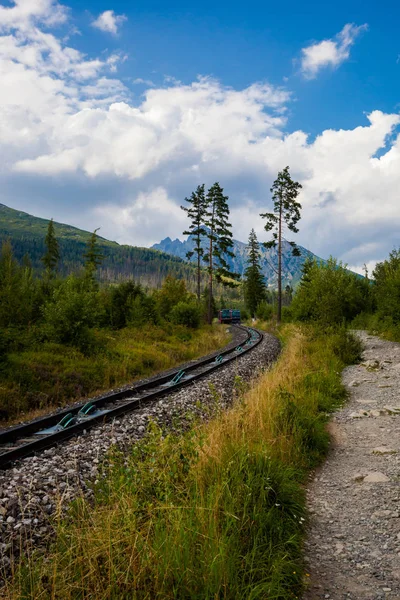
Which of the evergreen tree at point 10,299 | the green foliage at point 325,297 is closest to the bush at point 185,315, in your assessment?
the green foliage at point 325,297

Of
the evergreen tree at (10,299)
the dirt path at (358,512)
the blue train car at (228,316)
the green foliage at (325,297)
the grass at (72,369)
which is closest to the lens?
the dirt path at (358,512)

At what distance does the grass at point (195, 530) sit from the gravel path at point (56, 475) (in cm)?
32

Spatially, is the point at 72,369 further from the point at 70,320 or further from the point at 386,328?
the point at 386,328

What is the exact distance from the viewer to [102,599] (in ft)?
7.97

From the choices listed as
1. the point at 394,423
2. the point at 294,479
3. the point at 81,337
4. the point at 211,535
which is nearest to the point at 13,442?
the point at 294,479

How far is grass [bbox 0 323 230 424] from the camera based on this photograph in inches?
427

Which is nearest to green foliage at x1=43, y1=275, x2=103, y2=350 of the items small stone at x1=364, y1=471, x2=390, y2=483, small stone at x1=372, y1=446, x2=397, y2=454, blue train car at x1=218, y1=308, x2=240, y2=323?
small stone at x1=372, y1=446, x2=397, y2=454

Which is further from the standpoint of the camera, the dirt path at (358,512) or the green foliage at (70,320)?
the green foliage at (70,320)

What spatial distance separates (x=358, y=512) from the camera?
4414 millimetres

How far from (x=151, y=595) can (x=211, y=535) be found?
582 mm

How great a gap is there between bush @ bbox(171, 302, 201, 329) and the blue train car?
23.0m

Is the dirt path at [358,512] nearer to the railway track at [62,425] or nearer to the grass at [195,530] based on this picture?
the grass at [195,530]

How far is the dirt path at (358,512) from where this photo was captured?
10.5 feet

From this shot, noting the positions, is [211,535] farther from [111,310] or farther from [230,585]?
[111,310]
